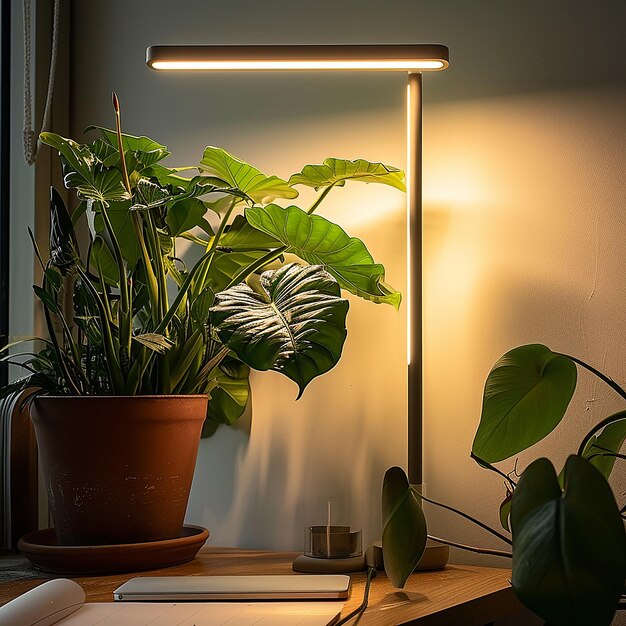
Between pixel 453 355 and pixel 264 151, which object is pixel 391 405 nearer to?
pixel 453 355

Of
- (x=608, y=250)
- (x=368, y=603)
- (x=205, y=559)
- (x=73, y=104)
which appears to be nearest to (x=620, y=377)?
(x=608, y=250)

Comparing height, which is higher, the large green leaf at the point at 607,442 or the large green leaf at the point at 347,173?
the large green leaf at the point at 347,173

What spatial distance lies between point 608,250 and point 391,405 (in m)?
0.38

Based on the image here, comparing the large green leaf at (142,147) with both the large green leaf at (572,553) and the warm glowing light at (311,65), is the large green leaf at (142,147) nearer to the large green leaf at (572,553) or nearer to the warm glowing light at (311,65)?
the warm glowing light at (311,65)

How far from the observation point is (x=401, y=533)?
0.79 m

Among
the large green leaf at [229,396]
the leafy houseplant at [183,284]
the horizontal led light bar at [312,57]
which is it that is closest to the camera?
the leafy houseplant at [183,284]

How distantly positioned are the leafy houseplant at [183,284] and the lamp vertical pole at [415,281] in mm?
32

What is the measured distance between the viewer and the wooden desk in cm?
84

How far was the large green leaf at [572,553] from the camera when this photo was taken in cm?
52

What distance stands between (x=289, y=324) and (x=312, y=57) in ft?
1.22

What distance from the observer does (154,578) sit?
962 millimetres

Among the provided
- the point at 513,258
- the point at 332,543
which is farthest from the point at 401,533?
the point at 513,258

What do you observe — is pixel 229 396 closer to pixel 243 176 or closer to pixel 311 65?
pixel 243 176

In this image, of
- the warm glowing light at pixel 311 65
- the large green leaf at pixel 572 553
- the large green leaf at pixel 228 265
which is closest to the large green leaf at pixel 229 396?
the large green leaf at pixel 228 265
